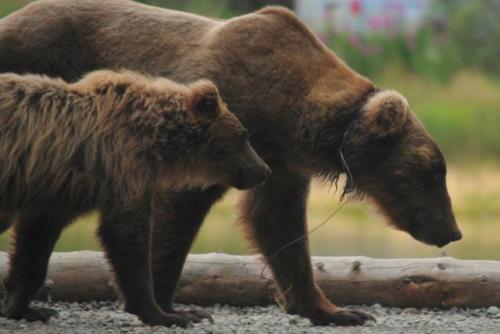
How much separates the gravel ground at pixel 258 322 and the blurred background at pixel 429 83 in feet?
16.2

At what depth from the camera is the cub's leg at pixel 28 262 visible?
8.58 meters

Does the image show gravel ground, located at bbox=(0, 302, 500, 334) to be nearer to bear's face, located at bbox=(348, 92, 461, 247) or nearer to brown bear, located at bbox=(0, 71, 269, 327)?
brown bear, located at bbox=(0, 71, 269, 327)

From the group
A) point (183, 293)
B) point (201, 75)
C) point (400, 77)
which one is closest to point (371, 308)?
point (183, 293)

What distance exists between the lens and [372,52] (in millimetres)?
19500

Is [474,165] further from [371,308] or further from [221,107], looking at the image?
[221,107]

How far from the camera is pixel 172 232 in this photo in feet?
30.1

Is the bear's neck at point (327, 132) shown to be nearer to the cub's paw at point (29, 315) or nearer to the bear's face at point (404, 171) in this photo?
the bear's face at point (404, 171)

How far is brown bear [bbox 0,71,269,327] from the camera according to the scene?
835 centimetres

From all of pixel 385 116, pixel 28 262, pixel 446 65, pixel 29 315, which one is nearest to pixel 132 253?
pixel 28 262

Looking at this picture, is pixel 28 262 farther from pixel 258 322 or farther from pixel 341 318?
pixel 341 318

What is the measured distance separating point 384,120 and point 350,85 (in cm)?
30

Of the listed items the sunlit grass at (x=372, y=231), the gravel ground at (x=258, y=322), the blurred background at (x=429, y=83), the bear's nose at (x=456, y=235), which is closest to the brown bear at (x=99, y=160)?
the gravel ground at (x=258, y=322)

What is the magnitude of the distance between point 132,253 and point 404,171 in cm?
176

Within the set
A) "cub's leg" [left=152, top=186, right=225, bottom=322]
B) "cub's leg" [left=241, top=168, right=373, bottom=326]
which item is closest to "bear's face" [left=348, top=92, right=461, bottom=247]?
"cub's leg" [left=241, top=168, right=373, bottom=326]
